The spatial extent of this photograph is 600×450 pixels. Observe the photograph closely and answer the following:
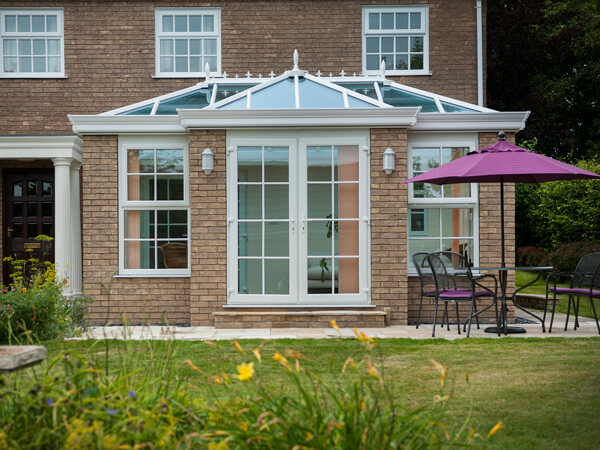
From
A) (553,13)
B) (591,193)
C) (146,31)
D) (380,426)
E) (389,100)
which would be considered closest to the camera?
(380,426)

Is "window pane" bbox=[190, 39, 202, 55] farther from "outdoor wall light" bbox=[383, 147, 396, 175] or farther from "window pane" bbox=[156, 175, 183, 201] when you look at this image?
"outdoor wall light" bbox=[383, 147, 396, 175]

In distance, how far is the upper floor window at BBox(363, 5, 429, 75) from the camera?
502 inches

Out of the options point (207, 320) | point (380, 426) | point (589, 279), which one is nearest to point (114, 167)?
point (207, 320)

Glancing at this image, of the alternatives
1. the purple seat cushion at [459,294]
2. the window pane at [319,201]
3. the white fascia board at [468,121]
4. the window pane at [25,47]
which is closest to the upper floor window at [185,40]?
the window pane at [25,47]

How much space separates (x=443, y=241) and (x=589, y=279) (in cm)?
198

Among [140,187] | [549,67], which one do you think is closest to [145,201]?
[140,187]

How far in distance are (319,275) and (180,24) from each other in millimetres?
6380

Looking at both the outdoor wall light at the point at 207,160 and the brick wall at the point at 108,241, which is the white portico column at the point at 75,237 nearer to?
the brick wall at the point at 108,241

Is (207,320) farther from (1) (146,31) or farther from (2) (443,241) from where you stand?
(1) (146,31)

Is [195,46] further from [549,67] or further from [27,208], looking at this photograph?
[549,67]

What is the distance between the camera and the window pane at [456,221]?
9250 mm

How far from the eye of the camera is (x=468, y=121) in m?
9.08

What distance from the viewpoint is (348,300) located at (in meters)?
8.80

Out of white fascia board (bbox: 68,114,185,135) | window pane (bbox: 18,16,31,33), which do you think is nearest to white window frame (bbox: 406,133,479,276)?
white fascia board (bbox: 68,114,185,135)
